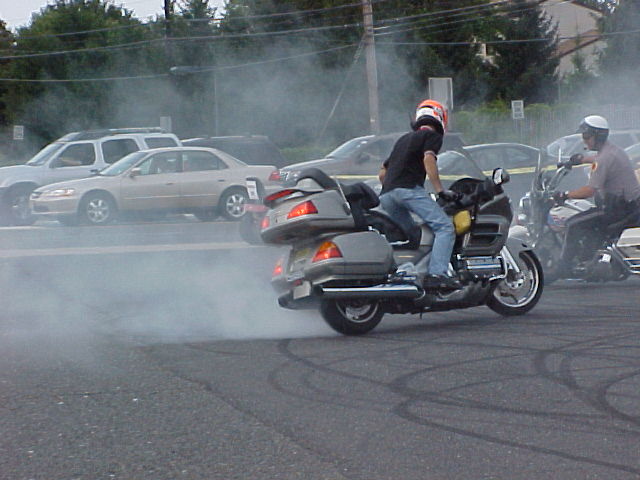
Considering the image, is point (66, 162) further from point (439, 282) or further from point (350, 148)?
point (439, 282)

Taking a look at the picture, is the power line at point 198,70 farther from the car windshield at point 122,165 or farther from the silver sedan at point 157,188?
the silver sedan at point 157,188

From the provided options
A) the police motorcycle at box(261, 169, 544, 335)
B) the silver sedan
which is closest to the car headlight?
the silver sedan

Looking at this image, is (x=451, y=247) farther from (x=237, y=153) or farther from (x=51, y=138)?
(x=51, y=138)

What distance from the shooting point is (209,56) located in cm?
3191

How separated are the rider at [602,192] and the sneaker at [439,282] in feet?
7.19

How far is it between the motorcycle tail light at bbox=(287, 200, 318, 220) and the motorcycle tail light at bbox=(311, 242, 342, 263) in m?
0.28

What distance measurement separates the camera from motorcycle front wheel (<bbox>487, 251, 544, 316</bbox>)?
9.04 meters

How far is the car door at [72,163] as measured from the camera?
23047 mm

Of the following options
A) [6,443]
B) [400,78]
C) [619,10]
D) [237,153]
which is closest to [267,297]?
[6,443]

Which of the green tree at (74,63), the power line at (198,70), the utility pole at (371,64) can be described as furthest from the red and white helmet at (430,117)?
the green tree at (74,63)

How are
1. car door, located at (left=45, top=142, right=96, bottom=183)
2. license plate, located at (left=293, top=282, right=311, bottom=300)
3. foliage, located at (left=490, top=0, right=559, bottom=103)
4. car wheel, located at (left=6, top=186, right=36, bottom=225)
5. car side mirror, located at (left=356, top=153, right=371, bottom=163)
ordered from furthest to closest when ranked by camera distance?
1. foliage, located at (left=490, top=0, right=559, bottom=103)
2. car side mirror, located at (left=356, top=153, right=371, bottom=163)
3. car door, located at (left=45, top=142, right=96, bottom=183)
4. car wheel, located at (left=6, top=186, right=36, bottom=225)
5. license plate, located at (left=293, top=282, right=311, bottom=300)

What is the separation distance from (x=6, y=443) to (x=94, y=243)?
38.5ft

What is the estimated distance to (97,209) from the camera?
21.1 m

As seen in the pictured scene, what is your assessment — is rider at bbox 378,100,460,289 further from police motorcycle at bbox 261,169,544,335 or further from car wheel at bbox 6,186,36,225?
car wheel at bbox 6,186,36,225
